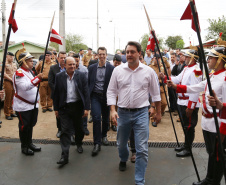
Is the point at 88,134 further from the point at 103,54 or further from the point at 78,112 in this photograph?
the point at 103,54

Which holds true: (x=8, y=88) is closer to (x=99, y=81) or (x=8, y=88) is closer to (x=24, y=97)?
(x=24, y=97)

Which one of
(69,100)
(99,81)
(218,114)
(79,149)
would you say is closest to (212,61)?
(218,114)

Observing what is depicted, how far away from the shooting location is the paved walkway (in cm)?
346

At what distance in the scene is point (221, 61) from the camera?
2.94m

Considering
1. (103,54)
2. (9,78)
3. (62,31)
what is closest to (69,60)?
(103,54)

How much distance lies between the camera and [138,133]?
128 inches

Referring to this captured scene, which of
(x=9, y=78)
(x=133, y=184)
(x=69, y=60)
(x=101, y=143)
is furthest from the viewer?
(x=9, y=78)

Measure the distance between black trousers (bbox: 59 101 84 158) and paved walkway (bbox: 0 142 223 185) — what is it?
0.35 metres

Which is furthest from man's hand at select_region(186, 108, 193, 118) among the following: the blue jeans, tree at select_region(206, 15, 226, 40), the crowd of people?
tree at select_region(206, 15, 226, 40)

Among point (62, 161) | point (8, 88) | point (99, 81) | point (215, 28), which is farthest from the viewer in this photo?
point (215, 28)

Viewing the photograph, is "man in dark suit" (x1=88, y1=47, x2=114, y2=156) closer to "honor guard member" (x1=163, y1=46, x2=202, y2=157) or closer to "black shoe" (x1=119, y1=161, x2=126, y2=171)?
"black shoe" (x1=119, y1=161, x2=126, y2=171)

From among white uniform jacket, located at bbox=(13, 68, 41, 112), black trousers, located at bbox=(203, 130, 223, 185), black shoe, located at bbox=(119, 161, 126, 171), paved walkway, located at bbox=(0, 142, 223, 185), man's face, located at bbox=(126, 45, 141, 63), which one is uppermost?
man's face, located at bbox=(126, 45, 141, 63)

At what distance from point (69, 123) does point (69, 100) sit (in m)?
0.44

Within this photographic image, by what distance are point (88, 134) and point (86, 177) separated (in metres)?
2.14
